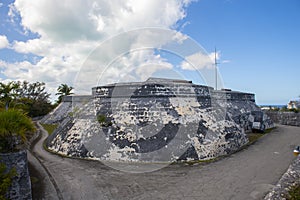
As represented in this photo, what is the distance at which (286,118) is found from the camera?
82.9 feet

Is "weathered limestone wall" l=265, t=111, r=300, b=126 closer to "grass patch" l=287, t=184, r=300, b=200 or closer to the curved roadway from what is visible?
the curved roadway

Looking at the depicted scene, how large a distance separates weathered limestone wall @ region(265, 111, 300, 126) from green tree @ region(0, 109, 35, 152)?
27.3m

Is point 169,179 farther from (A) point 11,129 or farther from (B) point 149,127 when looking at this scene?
(A) point 11,129

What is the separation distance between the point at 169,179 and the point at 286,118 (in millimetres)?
23955

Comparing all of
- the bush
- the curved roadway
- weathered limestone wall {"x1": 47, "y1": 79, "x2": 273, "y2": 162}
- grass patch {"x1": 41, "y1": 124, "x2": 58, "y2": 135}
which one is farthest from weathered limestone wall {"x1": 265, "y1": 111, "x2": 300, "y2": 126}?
the bush

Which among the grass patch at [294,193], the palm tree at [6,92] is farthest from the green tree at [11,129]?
the palm tree at [6,92]

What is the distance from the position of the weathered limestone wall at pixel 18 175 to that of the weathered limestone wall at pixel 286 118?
27247 millimetres

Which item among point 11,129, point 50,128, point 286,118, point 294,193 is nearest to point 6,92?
point 50,128

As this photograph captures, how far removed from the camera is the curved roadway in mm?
6492

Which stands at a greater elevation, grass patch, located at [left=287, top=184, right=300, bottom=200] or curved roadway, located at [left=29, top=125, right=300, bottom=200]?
grass patch, located at [left=287, top=184, right=300, bottom=200]

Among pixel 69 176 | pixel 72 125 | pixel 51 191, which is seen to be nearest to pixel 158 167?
pixel 69 176

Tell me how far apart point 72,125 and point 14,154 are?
6.77 m

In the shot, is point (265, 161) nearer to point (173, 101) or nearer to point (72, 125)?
point (173, 101)

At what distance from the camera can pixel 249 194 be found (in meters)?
6.36
